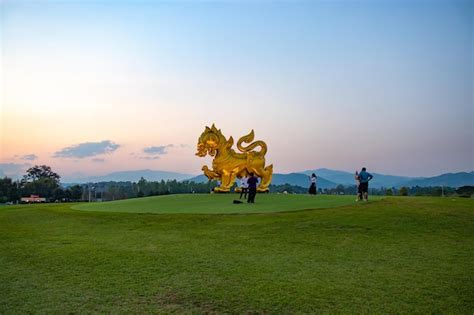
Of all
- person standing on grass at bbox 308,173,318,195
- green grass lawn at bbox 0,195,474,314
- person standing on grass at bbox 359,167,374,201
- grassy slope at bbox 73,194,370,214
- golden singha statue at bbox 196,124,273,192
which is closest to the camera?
green grass lawn at bbox 0,195,474,314

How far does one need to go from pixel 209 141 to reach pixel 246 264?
54.5 feet

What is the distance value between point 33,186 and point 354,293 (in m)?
44.7

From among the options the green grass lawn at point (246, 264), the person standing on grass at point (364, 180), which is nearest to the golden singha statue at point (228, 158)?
the person standing on grass at point (364, 180)

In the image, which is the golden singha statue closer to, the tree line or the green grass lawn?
the green grass lawn

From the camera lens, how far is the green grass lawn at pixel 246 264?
673 centimetres

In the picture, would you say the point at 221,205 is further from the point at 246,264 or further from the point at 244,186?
the point at 246,264

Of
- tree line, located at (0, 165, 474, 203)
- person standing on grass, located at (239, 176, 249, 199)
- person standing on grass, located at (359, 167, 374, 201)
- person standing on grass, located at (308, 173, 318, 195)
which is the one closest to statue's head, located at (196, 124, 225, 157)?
person standing on grass, located at (239, 176, 249, 199)

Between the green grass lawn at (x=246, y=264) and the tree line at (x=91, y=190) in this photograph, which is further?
the tree line at (x=91, y=190)

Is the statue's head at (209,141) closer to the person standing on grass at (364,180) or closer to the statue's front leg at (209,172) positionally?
the statue's front leg at (209,172)

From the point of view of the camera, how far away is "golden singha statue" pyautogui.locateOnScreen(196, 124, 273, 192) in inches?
993

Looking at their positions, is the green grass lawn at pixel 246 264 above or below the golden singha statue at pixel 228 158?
below

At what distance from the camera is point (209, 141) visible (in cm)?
2541

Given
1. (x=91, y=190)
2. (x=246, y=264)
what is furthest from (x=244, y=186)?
(x=91, y=190)

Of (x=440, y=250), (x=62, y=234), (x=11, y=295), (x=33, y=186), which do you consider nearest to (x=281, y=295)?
(x=11, y=295)
